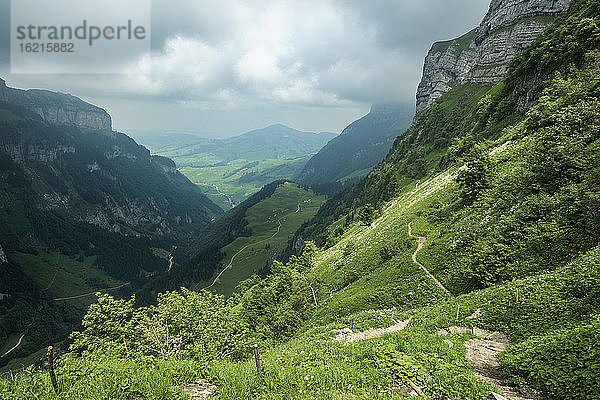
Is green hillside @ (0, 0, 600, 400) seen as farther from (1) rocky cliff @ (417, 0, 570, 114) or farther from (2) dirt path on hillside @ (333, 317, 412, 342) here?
(1) rocky cliff @ (417, 0, 570, 114)

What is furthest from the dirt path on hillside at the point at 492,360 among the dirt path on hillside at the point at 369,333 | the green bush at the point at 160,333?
the green bush at the point at 160,333

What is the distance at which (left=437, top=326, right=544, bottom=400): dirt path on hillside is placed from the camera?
10.7m

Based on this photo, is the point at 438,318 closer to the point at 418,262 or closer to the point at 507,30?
the point at 418,262

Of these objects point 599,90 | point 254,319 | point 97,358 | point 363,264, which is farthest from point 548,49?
point 97,358

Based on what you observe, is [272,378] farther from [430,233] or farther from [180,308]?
[430,233]

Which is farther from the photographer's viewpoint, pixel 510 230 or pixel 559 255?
pixel 510 230

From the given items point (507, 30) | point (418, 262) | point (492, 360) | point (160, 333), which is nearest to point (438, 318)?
point (492, 360)

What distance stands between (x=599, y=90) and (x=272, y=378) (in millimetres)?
44504

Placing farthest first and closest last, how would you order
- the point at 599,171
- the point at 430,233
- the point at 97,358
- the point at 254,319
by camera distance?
the point at 254,319 < the point at 430,233 < the point at 599,171 < the point at 97,358

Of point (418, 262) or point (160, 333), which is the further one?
point (418, 262)

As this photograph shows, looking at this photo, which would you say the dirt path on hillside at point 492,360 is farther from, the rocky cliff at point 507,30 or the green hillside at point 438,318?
the rocky cliff at point 507,30

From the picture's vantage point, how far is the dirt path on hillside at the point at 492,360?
35.2 feet

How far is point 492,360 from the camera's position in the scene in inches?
518

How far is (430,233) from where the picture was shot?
126ft
